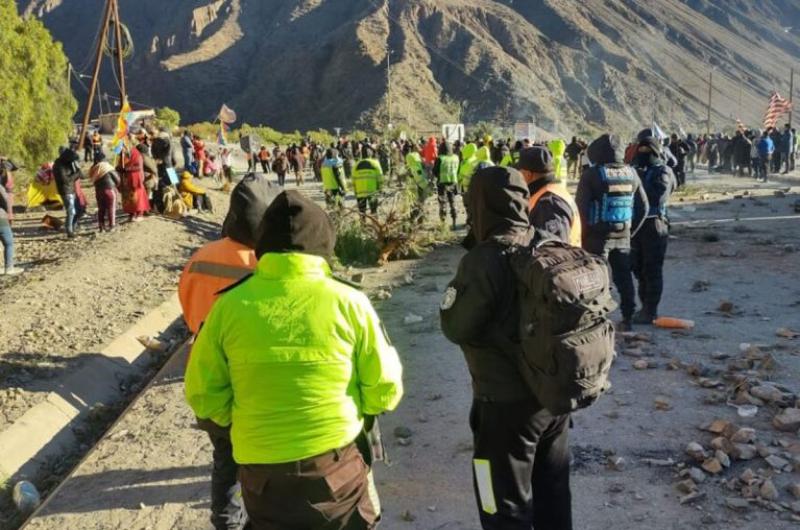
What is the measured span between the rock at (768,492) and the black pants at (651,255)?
11.2 feet

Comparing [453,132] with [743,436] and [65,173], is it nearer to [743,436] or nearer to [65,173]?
[65,173]

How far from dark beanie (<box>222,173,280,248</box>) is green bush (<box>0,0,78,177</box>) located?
617 inches

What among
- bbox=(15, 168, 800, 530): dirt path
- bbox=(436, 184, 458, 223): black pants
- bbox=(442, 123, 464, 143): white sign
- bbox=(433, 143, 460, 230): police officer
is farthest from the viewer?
bbox=(442, 123, 464, 143): white sign

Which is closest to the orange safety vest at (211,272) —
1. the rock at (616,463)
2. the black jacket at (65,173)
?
the rock at (616,463)

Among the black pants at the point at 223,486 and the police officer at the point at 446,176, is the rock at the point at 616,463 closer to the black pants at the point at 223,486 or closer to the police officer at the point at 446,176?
the black pants at the point at 223,486

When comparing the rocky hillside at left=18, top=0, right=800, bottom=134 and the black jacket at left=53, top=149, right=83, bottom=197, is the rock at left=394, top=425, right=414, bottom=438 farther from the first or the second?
the rocky hillside at left=18, top=0, right=800, bottom=134

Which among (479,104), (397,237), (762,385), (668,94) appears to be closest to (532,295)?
(762,385)

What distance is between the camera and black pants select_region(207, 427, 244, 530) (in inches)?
134

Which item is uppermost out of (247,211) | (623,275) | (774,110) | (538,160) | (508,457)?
(774,110)

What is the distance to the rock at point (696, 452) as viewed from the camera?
14.5ft

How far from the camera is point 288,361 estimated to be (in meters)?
2.43

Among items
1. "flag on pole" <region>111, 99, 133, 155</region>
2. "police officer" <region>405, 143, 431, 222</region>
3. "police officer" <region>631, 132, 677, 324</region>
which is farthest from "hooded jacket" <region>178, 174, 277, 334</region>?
"flag on pole" <region>111, 99, 133, 155</region>

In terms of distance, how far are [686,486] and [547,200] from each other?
179cm

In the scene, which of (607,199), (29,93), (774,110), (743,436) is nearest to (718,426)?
(743,436)
